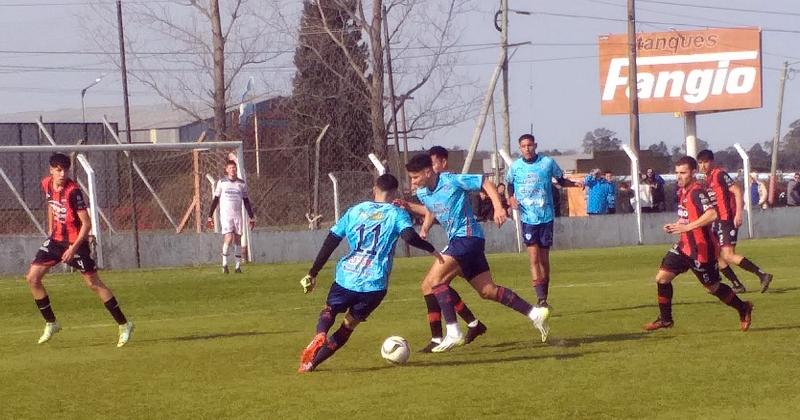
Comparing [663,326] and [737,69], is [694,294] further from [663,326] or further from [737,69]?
[737,69]

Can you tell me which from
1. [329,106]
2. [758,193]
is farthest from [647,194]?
[329,106]

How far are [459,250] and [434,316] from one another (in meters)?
0.66

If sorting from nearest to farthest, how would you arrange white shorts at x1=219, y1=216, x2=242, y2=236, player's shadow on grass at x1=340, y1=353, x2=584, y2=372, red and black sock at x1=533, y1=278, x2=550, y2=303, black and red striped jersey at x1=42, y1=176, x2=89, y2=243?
player's shadow on grass at x1=340, y1=353, x2=584, y2=372, black and red striped jersey at x1=42, y1=176, x2=89, y2=243, red and black sock at x1=533, y1=278, x2=550, y2=303, white shorts at x1=219, y1=216, x2=242, y2=236

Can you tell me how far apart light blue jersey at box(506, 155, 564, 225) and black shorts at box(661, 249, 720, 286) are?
224cm

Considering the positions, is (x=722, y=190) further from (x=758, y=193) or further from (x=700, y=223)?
(x=758, y=193)

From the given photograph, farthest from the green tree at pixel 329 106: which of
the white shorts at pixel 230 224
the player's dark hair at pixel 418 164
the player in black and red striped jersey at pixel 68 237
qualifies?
the player's dark hair at pixel 418 164

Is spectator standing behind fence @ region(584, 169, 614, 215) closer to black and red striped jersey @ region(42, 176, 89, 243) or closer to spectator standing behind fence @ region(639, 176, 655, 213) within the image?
spectator standing behind fence @ region(639, 176, 655, 213)

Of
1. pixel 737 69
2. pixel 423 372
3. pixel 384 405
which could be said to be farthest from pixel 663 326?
pixel 737 69

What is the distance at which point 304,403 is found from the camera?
337 inches

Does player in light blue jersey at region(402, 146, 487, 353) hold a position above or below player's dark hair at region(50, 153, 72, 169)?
below

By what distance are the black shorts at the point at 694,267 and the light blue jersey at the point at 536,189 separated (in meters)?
2.24

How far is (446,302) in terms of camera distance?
1104 centimetres

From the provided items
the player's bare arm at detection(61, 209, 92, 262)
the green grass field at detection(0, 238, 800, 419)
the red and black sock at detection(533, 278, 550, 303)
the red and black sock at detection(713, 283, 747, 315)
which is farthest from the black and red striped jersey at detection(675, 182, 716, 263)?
the player's bare arm at detection(61, 209, 92, 262)

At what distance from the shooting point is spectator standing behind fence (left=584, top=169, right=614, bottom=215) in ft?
99.6
